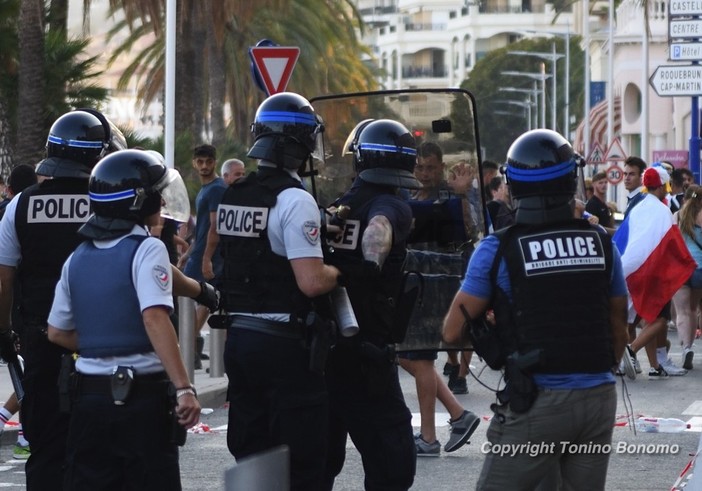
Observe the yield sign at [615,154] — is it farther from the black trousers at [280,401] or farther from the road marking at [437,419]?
the black trousers at [280,401]

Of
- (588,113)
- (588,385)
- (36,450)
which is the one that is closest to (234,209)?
(36,450)

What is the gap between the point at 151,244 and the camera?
5.43 meters

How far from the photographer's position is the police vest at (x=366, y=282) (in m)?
6.44

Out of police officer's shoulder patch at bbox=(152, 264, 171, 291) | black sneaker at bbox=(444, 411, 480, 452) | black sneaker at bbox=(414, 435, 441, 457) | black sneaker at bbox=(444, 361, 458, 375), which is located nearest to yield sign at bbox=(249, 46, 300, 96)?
black sneaker at bbox=(444, 361, 458, 375)

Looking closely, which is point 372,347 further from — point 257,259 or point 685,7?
point 685,7

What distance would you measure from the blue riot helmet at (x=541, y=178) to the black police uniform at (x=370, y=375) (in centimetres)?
133

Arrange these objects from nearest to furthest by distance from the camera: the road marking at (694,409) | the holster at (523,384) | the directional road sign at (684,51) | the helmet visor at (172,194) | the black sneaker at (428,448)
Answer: the holster at (523,384)
the helmet visor at (172,194)
the black sneaker at (428,448)
the road marking at (694,409)
the directional road sign at (684,51)

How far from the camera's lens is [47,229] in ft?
21.5

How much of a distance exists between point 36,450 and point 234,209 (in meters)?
1.32

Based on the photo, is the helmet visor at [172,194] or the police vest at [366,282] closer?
the helmet visor at [172,194]

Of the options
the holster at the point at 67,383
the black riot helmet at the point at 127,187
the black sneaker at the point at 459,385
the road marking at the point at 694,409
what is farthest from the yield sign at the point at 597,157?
the holster at the point at 67,383

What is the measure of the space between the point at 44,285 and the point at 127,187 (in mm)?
1209

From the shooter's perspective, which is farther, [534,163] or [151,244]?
[151,244]

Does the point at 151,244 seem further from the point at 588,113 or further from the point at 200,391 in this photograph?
the point at 588,113
